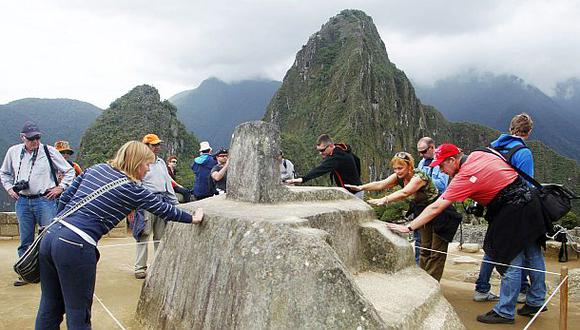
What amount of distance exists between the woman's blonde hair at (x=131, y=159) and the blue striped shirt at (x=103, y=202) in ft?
0.14

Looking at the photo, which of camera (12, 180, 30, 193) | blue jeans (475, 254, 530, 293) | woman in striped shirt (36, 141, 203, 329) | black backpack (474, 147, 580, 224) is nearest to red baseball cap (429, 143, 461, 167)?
black backpack (474, 147, 580, 224)

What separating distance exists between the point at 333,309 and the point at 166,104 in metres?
69.8

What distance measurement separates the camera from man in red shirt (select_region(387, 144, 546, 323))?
A: 4.03 metres

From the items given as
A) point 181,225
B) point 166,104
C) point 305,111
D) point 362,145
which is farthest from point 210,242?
point 305,111

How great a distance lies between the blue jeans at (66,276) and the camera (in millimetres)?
2814

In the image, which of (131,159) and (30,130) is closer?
(131,159)

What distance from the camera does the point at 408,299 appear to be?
138 inches

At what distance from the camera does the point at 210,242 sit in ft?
11.6

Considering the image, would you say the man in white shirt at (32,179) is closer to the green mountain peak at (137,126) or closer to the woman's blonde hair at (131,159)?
the woman's blonde hair at (131,159)

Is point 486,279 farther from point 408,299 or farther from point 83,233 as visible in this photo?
point 83,233

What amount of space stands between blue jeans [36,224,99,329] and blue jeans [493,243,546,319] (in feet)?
11.6

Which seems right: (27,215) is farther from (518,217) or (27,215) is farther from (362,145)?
(362,145)

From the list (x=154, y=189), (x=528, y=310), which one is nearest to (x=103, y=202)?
(x=154, y=189)

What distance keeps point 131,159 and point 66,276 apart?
83cm
